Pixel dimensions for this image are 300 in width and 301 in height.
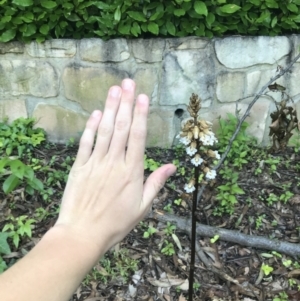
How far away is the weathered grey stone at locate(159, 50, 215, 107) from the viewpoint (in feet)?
9.46

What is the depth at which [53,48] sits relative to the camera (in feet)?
9.55

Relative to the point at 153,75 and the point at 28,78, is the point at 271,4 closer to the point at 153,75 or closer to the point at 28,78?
the point at 153,75

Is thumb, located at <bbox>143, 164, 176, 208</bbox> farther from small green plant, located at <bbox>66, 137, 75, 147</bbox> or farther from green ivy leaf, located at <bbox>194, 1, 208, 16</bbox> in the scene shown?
small green plant, located at <bbox>66, 137, 75, 147</bbox>

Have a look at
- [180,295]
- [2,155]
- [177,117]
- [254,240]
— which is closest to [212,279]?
[180,295]

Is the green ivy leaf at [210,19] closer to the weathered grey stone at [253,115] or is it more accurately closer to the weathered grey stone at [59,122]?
the weathered grey stone at [253,115]

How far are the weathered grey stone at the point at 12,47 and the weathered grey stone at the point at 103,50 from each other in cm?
41

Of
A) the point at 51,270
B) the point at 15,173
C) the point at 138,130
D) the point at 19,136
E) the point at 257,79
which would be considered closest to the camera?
the point at 51,270

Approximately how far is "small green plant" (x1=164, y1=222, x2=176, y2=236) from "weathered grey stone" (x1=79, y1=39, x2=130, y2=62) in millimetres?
1138

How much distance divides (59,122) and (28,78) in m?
0.38

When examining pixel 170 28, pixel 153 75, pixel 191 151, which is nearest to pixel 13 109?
pixel 153 75

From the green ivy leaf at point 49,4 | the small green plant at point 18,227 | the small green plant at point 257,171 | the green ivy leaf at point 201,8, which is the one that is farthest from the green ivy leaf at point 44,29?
the small green plant at point 257,171

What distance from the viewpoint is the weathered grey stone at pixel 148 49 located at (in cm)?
284

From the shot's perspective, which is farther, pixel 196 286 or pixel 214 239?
pixel 214 239

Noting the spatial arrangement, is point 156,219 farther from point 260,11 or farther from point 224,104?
point 260,11
